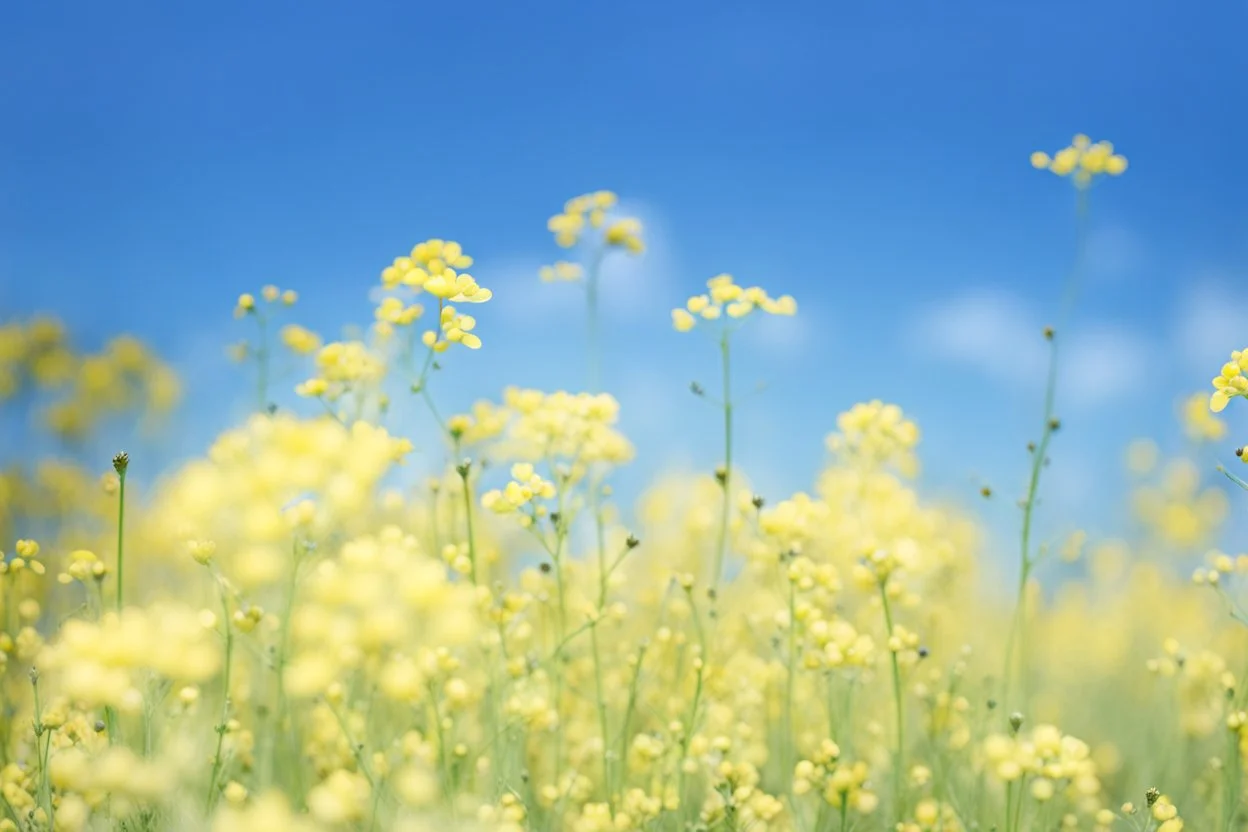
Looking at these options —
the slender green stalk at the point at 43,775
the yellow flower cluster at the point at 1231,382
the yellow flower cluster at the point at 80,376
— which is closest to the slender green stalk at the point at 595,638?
the slender green stalk at the point at 43,775

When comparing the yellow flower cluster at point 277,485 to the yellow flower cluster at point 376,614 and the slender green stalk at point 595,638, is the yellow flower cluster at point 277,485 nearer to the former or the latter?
the yellow flower cluster at point 376,614

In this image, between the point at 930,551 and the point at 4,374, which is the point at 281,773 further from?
the point at 4,374

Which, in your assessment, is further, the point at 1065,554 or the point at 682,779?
the point at 1065,554

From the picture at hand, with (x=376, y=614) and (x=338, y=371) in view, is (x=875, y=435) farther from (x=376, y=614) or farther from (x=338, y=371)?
(x=376, y=614)

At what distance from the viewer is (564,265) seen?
359 cm

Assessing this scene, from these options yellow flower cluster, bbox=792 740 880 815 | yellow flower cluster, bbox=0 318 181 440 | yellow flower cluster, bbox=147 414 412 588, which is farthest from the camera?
yellow flower cluster, bbox=0 318 181 440

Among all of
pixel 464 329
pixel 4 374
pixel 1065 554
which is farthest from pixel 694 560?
pixel 4 374

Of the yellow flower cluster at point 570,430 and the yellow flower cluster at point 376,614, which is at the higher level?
the yellow flower cluster at point 570,430

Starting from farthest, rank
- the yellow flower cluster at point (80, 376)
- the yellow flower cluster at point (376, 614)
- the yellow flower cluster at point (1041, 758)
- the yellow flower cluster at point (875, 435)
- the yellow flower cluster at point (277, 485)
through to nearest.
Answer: the yellow flower cluster at point (80, 376), the yellow flower cluster at point (875, 435), the yellow flower cluster at point (1041, 758), the yellow flower cluster at point (277, 485), the yellow flower cluster at point (376, 614)

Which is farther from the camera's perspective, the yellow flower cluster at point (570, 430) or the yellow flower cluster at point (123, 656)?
the yellow flower cluster at point (570, 430)

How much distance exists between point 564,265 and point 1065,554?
2058 mm

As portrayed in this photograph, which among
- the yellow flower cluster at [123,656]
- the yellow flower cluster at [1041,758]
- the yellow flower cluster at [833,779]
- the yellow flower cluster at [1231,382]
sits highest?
the yellow flower cluster at [1231,382]

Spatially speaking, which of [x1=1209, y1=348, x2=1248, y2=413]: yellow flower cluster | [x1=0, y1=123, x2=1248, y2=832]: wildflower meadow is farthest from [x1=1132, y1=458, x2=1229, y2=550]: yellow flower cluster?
[x1=1209, y1=348, x2=1248, y2=413]: yellow flower cluster

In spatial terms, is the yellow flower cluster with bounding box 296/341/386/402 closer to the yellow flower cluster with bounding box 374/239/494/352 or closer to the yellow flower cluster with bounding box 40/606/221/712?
the yellow flower cluster with bounding box 374/239/494/352
